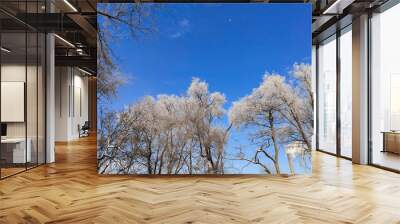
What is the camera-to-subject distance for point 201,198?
4.62 m

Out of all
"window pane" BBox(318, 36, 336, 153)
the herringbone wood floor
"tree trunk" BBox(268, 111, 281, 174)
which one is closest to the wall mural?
"tree trunk" BBox(268, 111, 281, 174)

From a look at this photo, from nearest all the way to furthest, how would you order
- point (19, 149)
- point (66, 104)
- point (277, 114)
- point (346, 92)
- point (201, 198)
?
point (201, 198) < point (277, 114) < point (19, 149) < point (346, 92) < point (66, 104)

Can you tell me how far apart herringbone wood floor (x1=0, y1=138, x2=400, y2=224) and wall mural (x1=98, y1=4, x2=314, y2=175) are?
0.39 meters

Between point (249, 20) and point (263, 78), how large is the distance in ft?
3.44

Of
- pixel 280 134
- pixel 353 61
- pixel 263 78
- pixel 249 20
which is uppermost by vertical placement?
pixel 249 20

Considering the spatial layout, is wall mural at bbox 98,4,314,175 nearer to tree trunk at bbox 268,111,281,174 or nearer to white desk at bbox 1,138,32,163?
tree trunk at bbox 268,111,281,174

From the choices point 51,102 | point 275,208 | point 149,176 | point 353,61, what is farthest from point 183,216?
point 353,61

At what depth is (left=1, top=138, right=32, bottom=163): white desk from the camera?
6.19 m

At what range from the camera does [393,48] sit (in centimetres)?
684

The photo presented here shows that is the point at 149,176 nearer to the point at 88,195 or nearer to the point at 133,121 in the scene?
the point at 133,121

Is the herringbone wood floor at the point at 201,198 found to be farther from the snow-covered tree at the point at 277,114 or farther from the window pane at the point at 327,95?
the window pane at the point at 327,95

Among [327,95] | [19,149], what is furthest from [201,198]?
[327,95]

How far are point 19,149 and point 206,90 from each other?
12.1 feet

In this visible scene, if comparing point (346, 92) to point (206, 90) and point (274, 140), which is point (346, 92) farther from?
point (206, 90)
